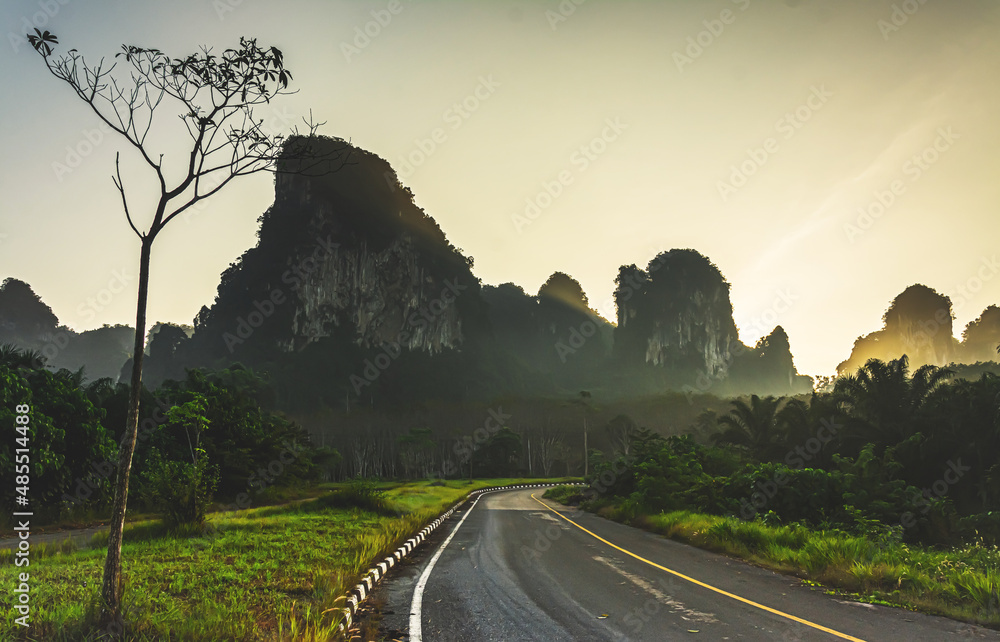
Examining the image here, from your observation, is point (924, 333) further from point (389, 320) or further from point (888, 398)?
point (389, 320)

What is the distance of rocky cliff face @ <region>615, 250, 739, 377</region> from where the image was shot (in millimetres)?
168500

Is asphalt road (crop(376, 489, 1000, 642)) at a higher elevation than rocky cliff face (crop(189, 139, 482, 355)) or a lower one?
lower

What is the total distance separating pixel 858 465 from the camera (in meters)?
21.3

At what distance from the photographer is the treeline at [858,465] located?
17438mm

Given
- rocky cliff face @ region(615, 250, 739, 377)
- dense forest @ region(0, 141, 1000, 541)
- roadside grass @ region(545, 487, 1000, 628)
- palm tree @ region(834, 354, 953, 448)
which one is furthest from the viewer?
rocky cliff face @ region(615, 250, 739, 377)

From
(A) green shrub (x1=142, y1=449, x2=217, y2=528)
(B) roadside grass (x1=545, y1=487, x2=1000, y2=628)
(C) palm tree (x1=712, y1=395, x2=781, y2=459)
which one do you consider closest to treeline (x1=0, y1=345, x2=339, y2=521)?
(A) green shrub (x1=142, y1=449, x2=217, y2=528)

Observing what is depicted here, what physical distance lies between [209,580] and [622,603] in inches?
257

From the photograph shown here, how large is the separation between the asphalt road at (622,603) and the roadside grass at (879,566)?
0.51m

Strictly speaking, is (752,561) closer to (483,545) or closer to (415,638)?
(483,545)

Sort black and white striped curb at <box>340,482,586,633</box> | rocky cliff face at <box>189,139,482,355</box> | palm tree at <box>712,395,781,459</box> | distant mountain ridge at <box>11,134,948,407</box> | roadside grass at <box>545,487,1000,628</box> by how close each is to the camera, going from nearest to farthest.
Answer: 1. black and white striped curb at <box>340,482,586,633</box>
2. roadside grass at <box>545,487,1000,628</box>
3. palm tree at <box>712,395,781,459</box>
4. distant mountain ridge at <box>11,134,948,407</box>
5. rocky cliff face at <box>189,139,482,355</box>

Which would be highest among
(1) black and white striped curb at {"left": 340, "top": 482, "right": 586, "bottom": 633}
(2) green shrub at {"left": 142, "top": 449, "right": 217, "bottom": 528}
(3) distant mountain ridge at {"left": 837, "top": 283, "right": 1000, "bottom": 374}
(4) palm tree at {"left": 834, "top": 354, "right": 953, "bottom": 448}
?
(3) distant mountain ridge at {"left": 837, "top": 283, "right": 1000, "bottom": 374}

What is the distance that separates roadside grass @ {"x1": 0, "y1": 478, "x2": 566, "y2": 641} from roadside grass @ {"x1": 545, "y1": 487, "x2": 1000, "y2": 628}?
8.01 m

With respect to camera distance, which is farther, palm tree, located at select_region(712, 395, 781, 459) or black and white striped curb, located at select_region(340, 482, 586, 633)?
palm tree, located at select_region(712, 395, 781, 459)

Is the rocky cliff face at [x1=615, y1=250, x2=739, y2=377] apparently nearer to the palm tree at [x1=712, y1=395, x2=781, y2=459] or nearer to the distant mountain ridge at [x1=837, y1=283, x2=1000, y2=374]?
the distant mountain ridge at [x1=837, y1=283, x2=1000, y2=374]
